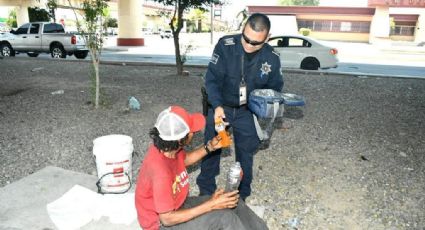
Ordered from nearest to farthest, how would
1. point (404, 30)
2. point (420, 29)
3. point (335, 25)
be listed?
point (420, 29) → point (404, 30) → point (335, 25)

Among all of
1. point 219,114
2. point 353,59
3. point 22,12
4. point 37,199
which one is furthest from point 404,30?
point 37,199

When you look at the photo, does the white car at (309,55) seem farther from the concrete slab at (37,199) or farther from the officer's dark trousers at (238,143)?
the concrete slab at (37,199)

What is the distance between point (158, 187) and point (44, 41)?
17968 mm

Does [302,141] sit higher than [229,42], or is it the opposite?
[229,42]

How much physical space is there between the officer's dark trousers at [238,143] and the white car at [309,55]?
37.7 feet

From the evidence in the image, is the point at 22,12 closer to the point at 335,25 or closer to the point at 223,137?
the point at 335,25

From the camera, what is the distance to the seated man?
2273 mm

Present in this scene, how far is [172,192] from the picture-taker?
238cm

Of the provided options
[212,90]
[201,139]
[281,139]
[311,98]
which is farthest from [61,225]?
[311,98]

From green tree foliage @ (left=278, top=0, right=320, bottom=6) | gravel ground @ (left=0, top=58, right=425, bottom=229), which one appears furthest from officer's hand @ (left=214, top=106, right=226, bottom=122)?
green tree foliage @ (left=278, top=0, right=320, bottom=6)

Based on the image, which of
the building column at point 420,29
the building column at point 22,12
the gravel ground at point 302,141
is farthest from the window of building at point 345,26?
the gravel ground at point 302,141

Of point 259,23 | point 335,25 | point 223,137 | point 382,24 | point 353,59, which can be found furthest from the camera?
point 335,25

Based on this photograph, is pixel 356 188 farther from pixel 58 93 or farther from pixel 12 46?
pixel 12 46

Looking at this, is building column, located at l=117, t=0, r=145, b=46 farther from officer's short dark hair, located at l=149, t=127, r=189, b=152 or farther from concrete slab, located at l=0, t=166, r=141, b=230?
officer's short dark hair, located at l=149, t=127, r=189, b=152
